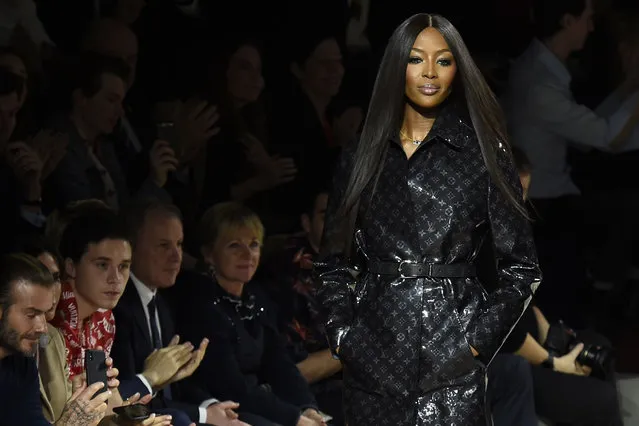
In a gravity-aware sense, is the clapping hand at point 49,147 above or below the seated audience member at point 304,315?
above

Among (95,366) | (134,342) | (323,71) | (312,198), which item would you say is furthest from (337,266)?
(323,71)

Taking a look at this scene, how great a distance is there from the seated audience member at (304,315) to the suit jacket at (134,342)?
716 millimetres

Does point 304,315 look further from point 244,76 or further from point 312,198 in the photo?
point 244,76

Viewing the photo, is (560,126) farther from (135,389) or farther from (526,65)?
(135,389)

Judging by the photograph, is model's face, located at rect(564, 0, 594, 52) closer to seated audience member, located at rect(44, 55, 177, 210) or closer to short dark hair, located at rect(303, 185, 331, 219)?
short dark hair, located at rect(303, 185, 331, 219)

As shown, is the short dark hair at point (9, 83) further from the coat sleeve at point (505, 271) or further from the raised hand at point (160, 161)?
the coat sleeve at point (505, 271)

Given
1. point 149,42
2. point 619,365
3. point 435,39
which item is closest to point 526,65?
point 619,365

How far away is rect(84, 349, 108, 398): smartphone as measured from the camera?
4473 mm

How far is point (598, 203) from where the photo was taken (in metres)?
6.66

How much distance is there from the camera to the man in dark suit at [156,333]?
4832mm

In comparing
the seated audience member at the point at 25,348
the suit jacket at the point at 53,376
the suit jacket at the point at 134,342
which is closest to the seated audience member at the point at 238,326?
the suit jacket at the point at 134,342

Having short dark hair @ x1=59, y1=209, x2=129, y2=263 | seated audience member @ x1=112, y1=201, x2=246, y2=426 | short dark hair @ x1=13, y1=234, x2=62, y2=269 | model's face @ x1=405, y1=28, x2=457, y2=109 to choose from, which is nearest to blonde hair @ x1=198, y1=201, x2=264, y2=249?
seated audience member @ x1=112, y1=201, x2=246, y2=426

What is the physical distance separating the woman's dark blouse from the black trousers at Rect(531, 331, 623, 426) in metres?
0.94

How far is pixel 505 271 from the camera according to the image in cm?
367
